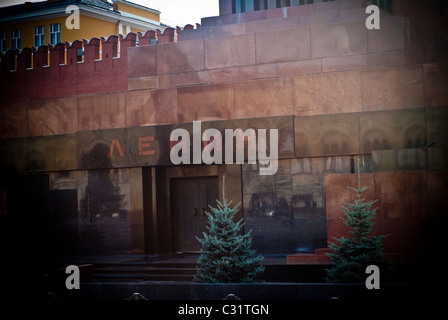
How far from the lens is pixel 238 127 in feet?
54.6

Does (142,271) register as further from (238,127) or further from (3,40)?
(3,40)

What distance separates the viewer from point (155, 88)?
1769 cm

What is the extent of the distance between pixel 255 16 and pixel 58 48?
5990mm

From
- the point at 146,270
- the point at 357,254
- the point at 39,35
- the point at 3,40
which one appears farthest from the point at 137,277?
the point at 3,40

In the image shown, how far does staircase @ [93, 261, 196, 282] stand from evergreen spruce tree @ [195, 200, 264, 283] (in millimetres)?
2277

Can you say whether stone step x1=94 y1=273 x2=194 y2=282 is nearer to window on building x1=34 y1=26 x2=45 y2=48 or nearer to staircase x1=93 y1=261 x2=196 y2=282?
staircase x1=93 y1=261 x2=196 y2=282

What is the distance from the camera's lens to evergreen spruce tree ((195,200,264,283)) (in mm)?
10961

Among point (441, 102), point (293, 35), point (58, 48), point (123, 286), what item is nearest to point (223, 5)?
point (293, 35)

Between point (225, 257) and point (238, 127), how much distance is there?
20.4 ft

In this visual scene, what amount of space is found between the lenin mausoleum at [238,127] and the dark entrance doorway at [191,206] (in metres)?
0.04

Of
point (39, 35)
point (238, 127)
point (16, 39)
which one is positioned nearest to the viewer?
point (238, 127)

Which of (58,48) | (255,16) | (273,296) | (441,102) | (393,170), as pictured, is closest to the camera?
(273,296)

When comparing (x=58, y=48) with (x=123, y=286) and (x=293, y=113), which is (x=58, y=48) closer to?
(x=293, y=113)

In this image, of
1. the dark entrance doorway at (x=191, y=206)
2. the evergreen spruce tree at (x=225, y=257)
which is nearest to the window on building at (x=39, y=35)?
the dark entrance doorway at (x=191, y=206)
